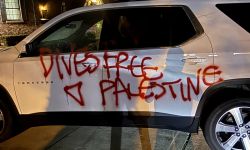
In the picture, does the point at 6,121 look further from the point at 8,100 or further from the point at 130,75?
the point at 130,75

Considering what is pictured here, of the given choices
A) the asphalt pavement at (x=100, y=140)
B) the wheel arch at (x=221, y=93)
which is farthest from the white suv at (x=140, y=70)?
the asphalt pavement at (x=100, y=140)

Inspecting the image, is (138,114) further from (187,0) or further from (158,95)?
(187,0)

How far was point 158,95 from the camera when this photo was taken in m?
3.85

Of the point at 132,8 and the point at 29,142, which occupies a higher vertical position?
the point at 132,8

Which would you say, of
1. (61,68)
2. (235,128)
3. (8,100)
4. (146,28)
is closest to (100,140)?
(61,68)

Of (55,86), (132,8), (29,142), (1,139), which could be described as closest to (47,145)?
(29,142)

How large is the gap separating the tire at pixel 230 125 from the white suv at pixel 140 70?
0.03 feet

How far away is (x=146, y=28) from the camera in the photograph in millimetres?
3979

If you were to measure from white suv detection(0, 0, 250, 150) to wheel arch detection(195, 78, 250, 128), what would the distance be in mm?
10

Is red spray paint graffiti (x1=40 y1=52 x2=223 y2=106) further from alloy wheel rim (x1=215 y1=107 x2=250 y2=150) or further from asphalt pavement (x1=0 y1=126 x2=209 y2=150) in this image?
asphalt pavement (x1=0 y1=126 x2=209 y2=150)

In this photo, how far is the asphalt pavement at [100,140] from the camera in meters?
4.40

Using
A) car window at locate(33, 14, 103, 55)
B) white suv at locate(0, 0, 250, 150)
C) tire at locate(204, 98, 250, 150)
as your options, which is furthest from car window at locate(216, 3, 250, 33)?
car window at locate(33, 14, 103, 55)

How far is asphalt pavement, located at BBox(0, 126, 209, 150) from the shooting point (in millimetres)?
4402

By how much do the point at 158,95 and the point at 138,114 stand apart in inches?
13.0
